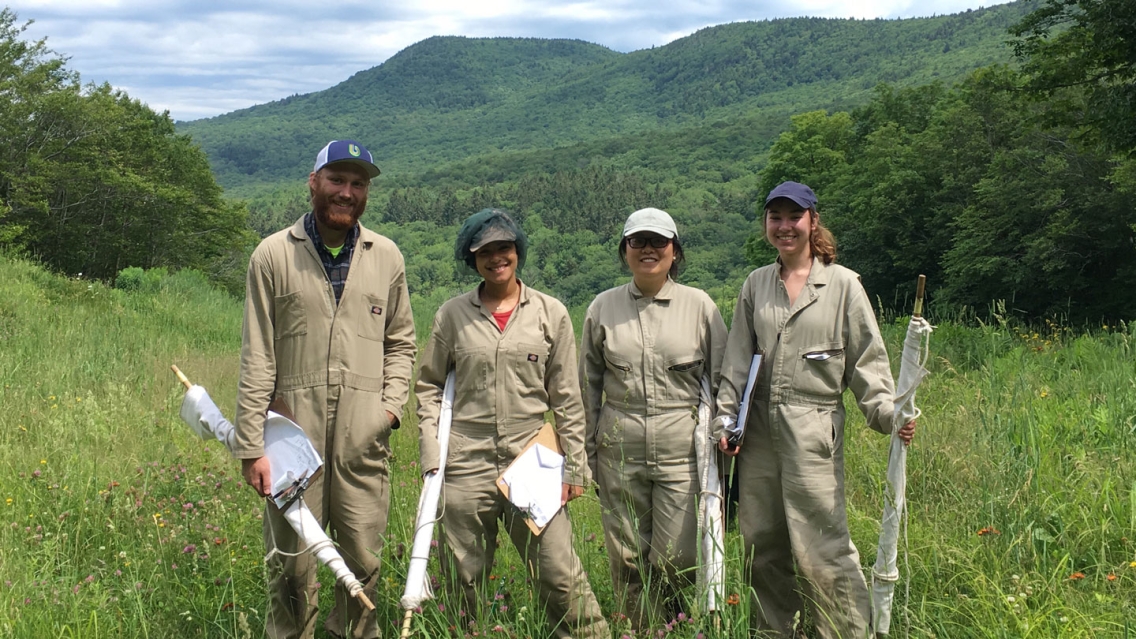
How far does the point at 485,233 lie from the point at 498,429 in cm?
69

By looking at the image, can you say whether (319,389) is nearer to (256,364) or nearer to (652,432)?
(256,364)

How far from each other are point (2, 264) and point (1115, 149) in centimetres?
1599

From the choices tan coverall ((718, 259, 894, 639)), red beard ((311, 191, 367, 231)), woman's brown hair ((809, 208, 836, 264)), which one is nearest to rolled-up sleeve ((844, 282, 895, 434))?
tan coverall ((718, 259, 894, 639))

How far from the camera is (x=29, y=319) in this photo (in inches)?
376

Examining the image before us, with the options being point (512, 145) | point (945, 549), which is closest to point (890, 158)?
point (945, 549)

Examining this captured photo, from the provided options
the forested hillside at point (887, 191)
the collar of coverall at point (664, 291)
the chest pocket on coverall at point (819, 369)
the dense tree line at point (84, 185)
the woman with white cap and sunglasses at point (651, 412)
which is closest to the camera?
the chest pocket on coverall at point (819, 369)

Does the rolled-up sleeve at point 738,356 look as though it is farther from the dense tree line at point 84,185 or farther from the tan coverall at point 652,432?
the dense tree line at point 84,185

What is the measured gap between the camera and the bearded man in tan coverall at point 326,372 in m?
2.91

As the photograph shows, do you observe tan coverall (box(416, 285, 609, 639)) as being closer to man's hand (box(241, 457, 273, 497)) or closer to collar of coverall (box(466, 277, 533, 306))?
collar of coverall (box(466, 277, 533, 306))

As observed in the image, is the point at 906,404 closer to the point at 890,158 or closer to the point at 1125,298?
the point at 1125,298

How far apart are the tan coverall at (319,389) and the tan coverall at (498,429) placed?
0.23 meters

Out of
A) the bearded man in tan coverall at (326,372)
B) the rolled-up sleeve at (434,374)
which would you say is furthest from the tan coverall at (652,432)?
the bearded man in tan coverall at (326,372)

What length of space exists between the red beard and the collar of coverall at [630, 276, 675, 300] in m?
1.05

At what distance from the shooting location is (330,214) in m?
2.98
